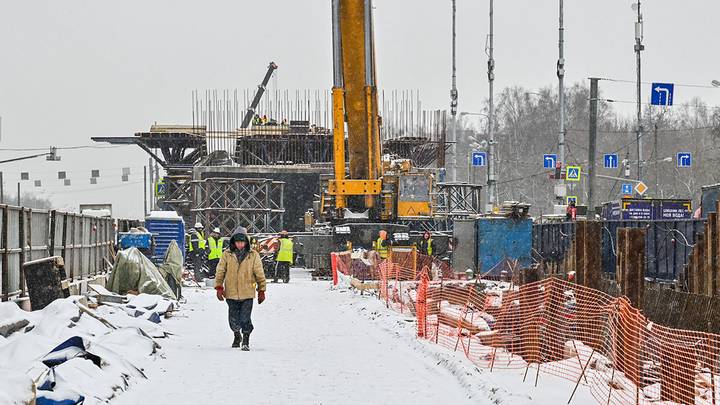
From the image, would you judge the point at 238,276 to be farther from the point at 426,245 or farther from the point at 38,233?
the point at 426,245

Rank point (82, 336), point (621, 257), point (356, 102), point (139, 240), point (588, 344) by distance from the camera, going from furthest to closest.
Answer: point (356, 102), point (139, 240), point (621, 257), point (588, 344), point (82, 336)

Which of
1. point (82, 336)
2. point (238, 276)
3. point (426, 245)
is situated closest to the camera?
point (82, 336)

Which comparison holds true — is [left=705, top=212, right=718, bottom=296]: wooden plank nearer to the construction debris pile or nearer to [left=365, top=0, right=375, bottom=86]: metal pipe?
the construction debris pile

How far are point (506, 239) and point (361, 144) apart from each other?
6.39 meters

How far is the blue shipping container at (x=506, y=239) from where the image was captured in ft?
114

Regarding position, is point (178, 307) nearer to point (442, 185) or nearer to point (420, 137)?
point (442, 185)

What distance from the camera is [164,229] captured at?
107ft

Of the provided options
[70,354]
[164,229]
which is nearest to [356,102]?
[164,229]

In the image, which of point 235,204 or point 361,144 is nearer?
point 361,144

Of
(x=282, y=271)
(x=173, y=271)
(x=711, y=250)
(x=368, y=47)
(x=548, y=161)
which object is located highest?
(x=368, y=47)

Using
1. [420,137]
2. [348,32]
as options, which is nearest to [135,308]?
[348,32]

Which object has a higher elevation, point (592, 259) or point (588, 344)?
point (592, 259)

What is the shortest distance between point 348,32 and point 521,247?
1031cm

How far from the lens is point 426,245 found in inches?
1441
